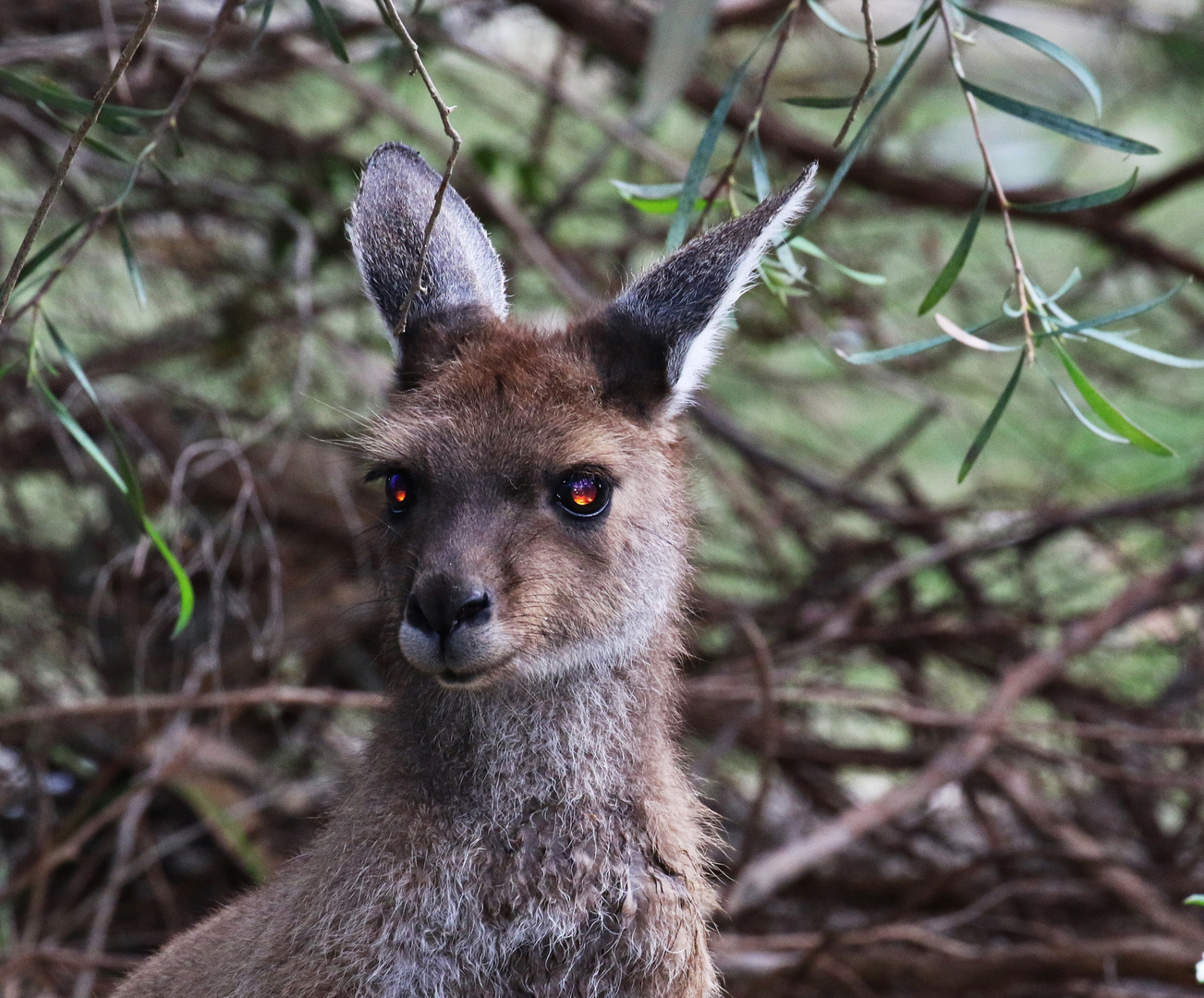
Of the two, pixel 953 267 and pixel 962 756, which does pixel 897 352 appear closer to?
pixel 953 267

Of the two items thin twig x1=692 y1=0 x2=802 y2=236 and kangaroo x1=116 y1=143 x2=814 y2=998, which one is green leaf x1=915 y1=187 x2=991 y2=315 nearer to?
kangaroo x1=116 y1=143 x2=814 y2=998

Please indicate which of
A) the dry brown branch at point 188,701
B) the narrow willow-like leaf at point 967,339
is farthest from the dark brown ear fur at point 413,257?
the dry brown branch at point 188,701

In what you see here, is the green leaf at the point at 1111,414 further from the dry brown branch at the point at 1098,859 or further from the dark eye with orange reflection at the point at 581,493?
the dry brown branch at the point at 1098,859

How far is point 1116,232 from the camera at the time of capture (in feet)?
22.8

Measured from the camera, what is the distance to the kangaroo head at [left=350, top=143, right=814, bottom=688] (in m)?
2.95

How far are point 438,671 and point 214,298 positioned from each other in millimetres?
4520

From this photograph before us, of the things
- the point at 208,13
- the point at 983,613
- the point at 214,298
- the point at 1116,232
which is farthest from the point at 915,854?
the point at 208,13

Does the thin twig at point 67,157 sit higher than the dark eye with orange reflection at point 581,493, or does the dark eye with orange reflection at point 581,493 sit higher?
the thin twig at point 67,157

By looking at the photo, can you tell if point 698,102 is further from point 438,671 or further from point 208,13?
point 438,671

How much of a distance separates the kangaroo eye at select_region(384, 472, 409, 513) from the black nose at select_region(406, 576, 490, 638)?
1.43 ft

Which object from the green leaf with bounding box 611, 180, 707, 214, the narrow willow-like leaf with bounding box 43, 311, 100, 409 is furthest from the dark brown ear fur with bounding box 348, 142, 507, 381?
the narrow willow-like leaf with bounding box 43, 311, 100, 409

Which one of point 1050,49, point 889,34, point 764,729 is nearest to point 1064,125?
point 1050,49

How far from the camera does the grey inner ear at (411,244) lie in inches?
138

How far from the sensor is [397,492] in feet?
10.7
